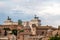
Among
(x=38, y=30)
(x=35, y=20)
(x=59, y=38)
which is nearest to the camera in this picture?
(x=59, y=38)

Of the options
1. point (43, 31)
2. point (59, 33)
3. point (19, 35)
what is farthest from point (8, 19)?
point (59, 33)

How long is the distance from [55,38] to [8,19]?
183ft

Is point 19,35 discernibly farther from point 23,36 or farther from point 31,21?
point 31,21

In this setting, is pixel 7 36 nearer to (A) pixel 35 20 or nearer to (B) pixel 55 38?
(B) pixel 55 38

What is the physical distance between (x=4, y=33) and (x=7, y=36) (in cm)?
557

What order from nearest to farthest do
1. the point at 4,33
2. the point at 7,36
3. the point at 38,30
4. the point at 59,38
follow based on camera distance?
the point at 59,38
the point at 7,36
the point at 4,33
the point at 38,30

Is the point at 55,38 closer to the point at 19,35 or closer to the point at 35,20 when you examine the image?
the point at 19,35

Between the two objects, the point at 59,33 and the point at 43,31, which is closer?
the point at 59,33

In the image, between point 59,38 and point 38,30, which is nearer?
point 59,38

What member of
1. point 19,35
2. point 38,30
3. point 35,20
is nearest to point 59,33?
point 19,35

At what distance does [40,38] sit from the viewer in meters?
69.2

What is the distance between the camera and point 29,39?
69.0 metres

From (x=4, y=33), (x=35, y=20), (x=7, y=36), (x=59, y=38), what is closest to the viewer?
(x=59, y=38)

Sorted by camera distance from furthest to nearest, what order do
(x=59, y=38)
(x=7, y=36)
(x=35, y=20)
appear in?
(x=35, y=20) < (x=7, y=36) < (x=59, y=38)
